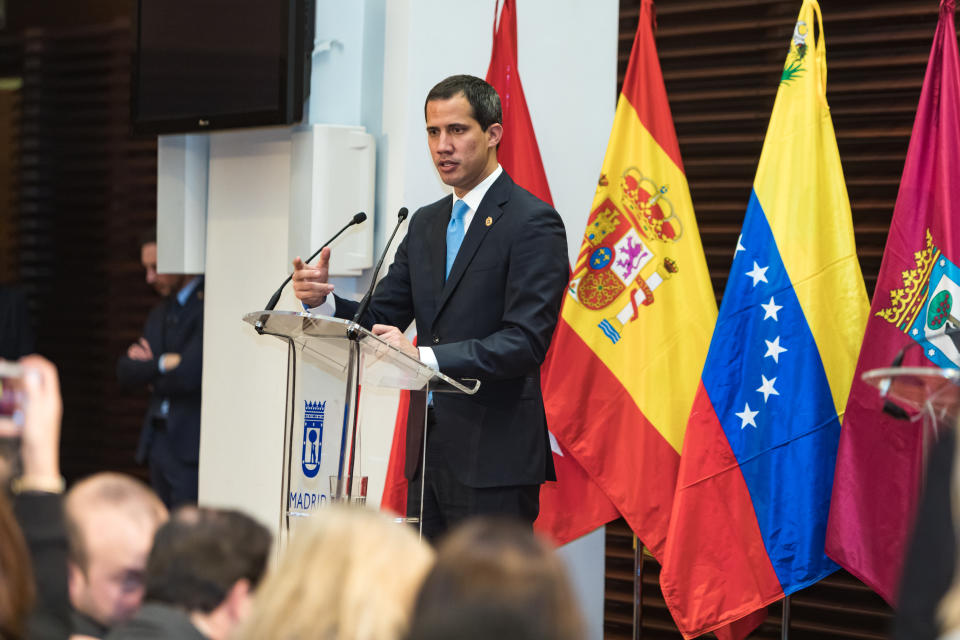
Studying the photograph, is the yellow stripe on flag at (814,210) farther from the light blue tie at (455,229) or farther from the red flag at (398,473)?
the red flag at (398,473)

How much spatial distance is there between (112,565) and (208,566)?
0.27m

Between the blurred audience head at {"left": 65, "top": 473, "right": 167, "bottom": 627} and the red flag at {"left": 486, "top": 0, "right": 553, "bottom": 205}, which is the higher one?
the red flag at {"left": 486, "top": 0, "right": 553, "bottom": 205}

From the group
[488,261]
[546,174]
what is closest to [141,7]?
[546,174]

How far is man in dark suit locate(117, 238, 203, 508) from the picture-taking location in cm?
483

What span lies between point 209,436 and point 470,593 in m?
3.45

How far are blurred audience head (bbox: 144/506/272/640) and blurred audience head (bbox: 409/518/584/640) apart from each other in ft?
1.47

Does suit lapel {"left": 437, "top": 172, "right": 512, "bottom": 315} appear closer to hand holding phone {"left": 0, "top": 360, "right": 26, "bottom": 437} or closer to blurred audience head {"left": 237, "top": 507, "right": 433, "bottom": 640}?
hand holding phone {"left": 0, "top": 360, "right": 26, "bottom": 437}

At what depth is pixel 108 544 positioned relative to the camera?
6.07 feet

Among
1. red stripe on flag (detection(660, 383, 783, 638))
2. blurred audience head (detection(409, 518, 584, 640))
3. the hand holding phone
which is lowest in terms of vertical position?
red stripe on flag (detection(660, 383, 783, 638))

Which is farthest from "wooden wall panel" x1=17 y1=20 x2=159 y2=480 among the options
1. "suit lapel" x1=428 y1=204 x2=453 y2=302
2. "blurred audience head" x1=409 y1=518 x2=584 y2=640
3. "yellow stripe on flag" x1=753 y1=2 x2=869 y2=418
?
"blurred audience head" x1=409 y1=518 x2=584 y2=640

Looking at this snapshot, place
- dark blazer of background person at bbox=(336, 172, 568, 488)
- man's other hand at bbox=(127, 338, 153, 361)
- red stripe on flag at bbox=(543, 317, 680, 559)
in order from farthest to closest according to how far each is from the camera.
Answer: man's other hand at bbox=(127, 338, 153, 361) < red stripe on flag at bbox=(543, 317, 680, 559) < dark blazer of background person at bbox=(336, 172, 568, 488)

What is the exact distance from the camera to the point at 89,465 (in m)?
6.39

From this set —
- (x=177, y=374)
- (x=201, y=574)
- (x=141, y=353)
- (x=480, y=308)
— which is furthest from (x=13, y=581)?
(x=141, y=353)

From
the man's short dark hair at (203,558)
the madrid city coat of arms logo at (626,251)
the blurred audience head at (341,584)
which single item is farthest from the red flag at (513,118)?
the blurred audience head at (341,584)
